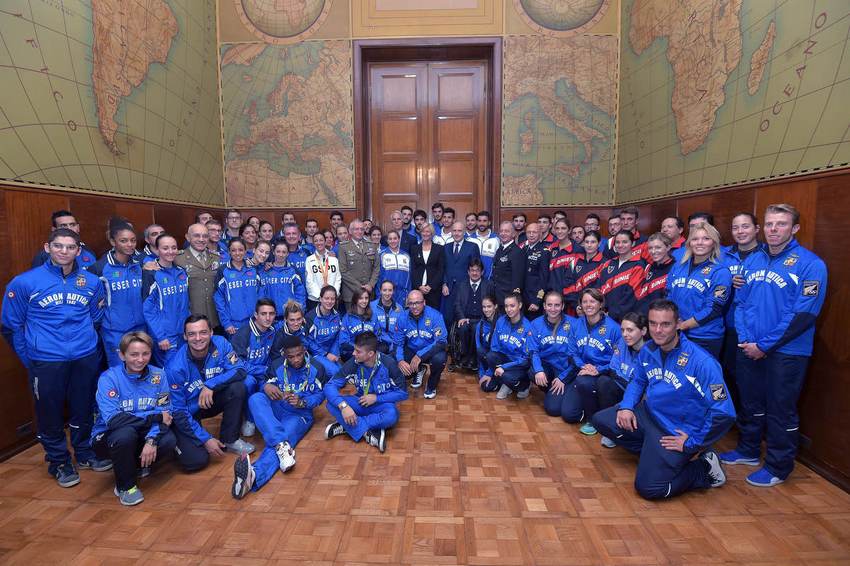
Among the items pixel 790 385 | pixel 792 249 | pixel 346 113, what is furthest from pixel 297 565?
pixel 346 113

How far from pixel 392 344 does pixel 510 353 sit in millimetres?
1507

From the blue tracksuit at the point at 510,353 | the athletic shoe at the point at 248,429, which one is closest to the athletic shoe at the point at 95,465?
the athletic shoe at the point at 248,429

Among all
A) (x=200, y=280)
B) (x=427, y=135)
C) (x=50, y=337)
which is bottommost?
(x=50, y=337)

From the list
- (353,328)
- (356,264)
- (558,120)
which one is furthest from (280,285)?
(558,120)

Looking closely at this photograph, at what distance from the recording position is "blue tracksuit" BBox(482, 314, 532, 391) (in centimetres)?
516

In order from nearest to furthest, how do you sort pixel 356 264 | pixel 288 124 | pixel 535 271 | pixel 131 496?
pixel 131 496 < pixel 535 271 < pixel 356 264 < pixel 288 124

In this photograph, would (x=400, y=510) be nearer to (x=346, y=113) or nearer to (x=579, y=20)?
(x=346, y=113)

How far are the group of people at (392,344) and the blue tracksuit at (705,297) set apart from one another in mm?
16

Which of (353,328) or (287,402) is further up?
(353,328)

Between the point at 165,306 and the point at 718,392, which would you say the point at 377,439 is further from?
the point at 718,392

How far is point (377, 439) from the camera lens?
13.3 ft

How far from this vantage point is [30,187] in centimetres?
424

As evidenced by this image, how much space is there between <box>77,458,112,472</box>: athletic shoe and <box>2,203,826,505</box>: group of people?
2 centimetres

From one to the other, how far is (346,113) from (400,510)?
7668 mm
